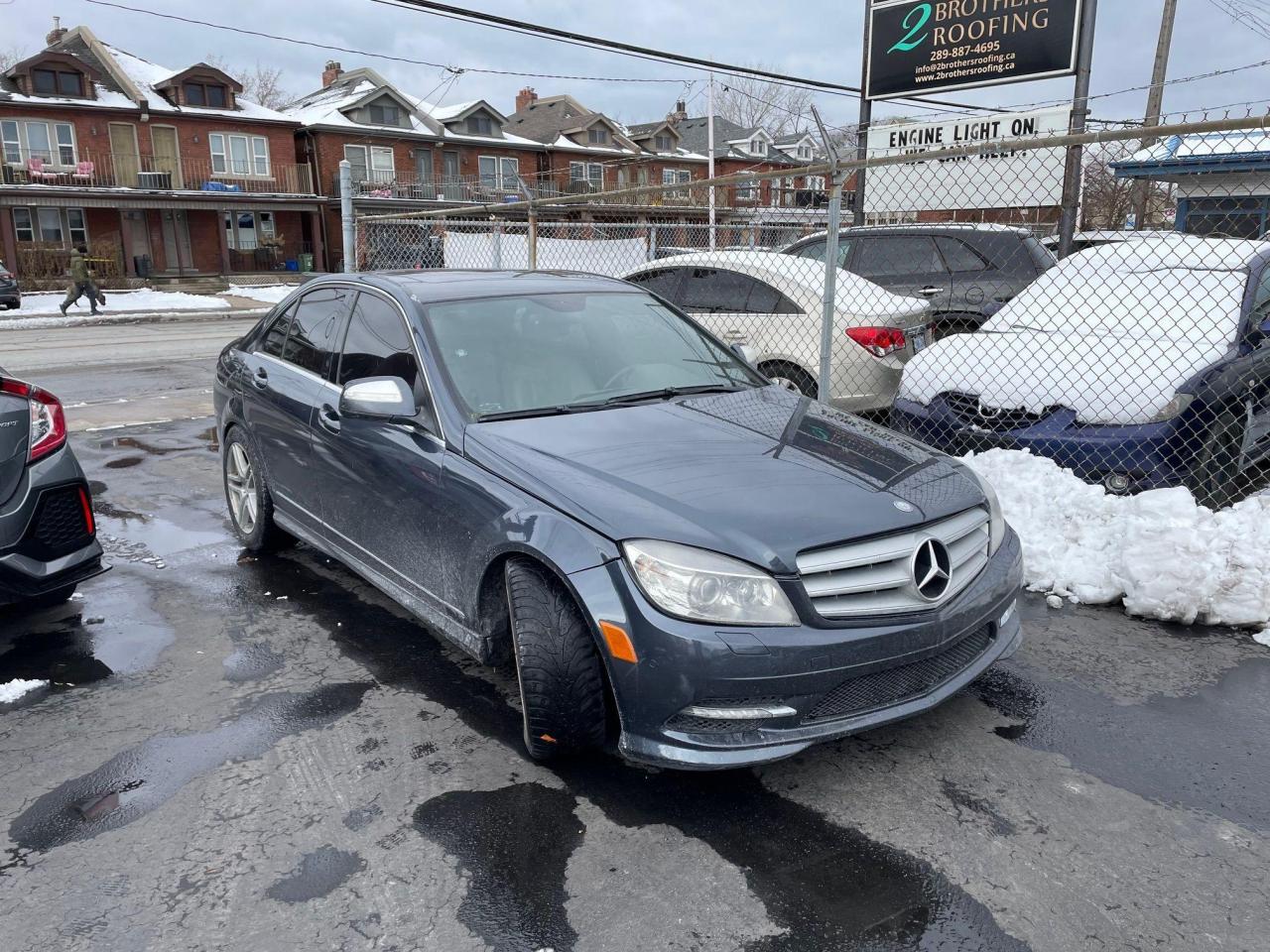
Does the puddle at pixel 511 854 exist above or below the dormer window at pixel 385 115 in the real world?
below

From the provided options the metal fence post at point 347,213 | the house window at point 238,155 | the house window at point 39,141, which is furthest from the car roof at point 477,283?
the house window at point 238,155

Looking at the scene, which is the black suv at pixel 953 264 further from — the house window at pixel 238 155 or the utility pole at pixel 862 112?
the house window at pixel 238 155

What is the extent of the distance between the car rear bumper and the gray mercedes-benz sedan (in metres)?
2.18

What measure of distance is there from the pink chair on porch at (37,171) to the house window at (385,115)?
1353 cm

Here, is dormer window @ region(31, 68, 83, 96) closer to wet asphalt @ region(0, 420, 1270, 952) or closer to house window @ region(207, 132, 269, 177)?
house window @ region(207, 132, 269, 177)

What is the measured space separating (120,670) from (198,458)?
407 cm

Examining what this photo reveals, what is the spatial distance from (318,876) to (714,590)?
4.55 feet

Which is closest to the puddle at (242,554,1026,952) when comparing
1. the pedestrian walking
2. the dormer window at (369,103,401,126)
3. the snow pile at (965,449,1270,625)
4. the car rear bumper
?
the snow pile at (965,449,1270,625)

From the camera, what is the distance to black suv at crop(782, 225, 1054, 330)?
30.2ft

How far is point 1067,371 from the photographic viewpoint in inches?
234

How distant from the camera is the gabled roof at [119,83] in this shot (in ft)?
114

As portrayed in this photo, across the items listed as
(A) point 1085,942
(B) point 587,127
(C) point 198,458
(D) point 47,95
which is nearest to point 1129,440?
(A) point 1085,942

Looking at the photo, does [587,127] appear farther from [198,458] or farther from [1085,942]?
[1085,942]

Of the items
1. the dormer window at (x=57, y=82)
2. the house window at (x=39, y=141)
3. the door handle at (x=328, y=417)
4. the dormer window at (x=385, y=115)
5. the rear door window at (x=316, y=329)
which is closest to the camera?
the door handle at (x=328, y=417)
